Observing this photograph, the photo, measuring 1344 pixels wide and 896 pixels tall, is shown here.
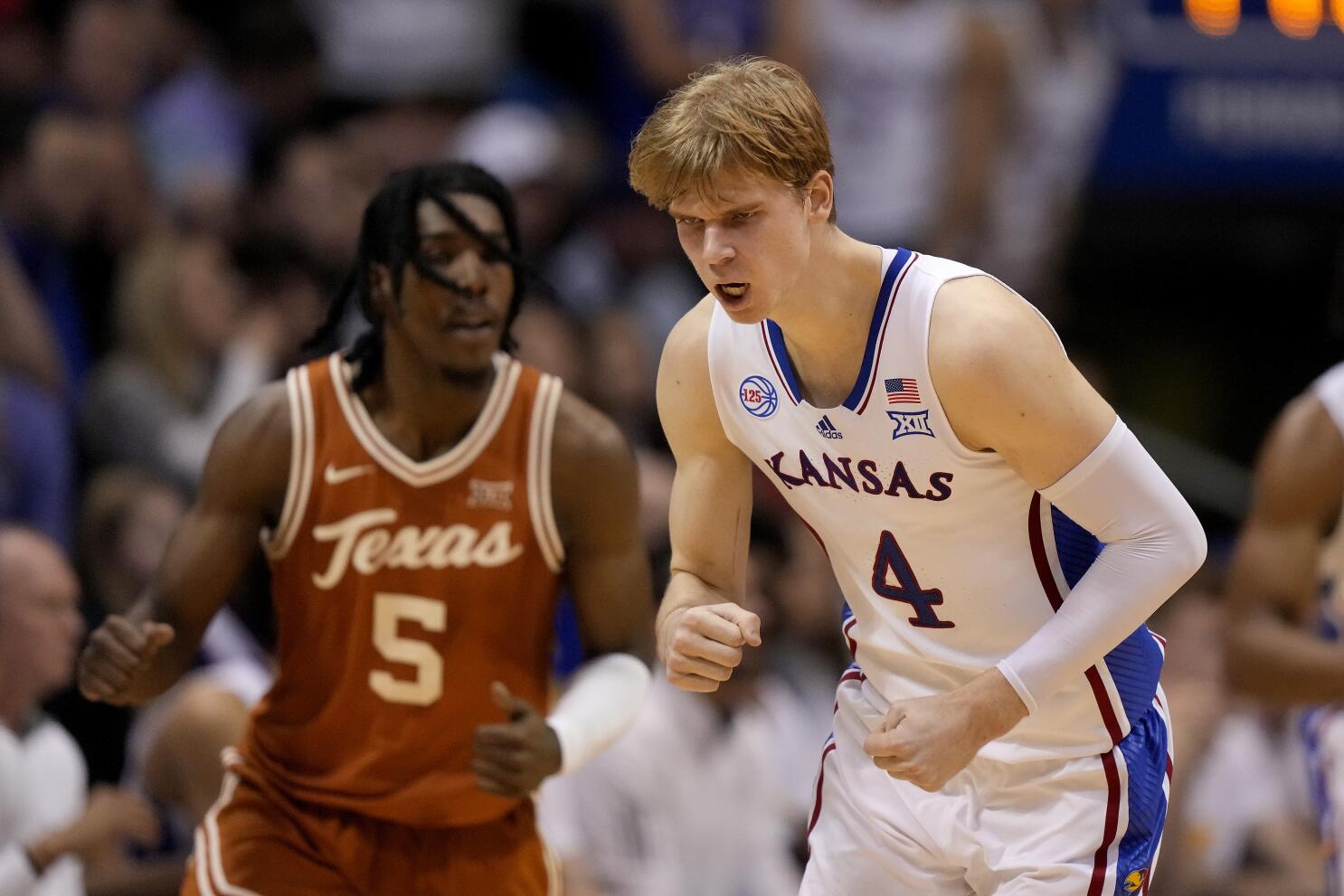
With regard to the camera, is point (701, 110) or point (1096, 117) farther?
point (1096, 117)

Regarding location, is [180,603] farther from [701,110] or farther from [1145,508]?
[1145,508]

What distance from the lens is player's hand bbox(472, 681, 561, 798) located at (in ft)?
13.4

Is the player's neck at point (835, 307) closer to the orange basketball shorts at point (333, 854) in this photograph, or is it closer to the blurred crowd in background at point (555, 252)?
the orange basketball shorts at point (333, 854)

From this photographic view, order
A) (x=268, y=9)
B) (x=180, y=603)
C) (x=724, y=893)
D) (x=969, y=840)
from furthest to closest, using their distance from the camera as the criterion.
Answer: (x=268, y=9) → (x=724, y=893) → (x=180, y=603) → (x=969, y=840)

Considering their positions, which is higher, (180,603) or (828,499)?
(828,499)

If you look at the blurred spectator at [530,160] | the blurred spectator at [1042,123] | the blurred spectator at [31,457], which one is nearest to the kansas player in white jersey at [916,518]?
the blurred spectator at [31,457]

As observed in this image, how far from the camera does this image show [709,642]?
342 cm

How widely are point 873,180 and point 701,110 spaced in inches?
229

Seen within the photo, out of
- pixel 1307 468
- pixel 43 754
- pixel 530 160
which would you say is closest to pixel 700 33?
pixel 530 160

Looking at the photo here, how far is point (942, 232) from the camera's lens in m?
9.36

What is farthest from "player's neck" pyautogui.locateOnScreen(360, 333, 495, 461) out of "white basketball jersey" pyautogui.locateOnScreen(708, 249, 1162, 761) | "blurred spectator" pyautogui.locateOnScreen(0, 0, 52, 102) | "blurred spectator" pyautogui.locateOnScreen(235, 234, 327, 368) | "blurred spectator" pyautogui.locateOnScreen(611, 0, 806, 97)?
"blurred spectator" pyautogui.locateOnScreen(611, 0, 806, 97)

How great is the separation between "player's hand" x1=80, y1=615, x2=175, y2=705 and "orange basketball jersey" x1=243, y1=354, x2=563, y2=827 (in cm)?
41

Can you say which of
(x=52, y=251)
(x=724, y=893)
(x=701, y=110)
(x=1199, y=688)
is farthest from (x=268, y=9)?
(x=701, y=110)

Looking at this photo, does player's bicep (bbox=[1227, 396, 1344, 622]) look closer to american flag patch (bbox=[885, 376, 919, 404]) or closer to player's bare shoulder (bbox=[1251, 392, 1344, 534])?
player's bare shoulder (bbox=[1251, 392, 1344, 534])
